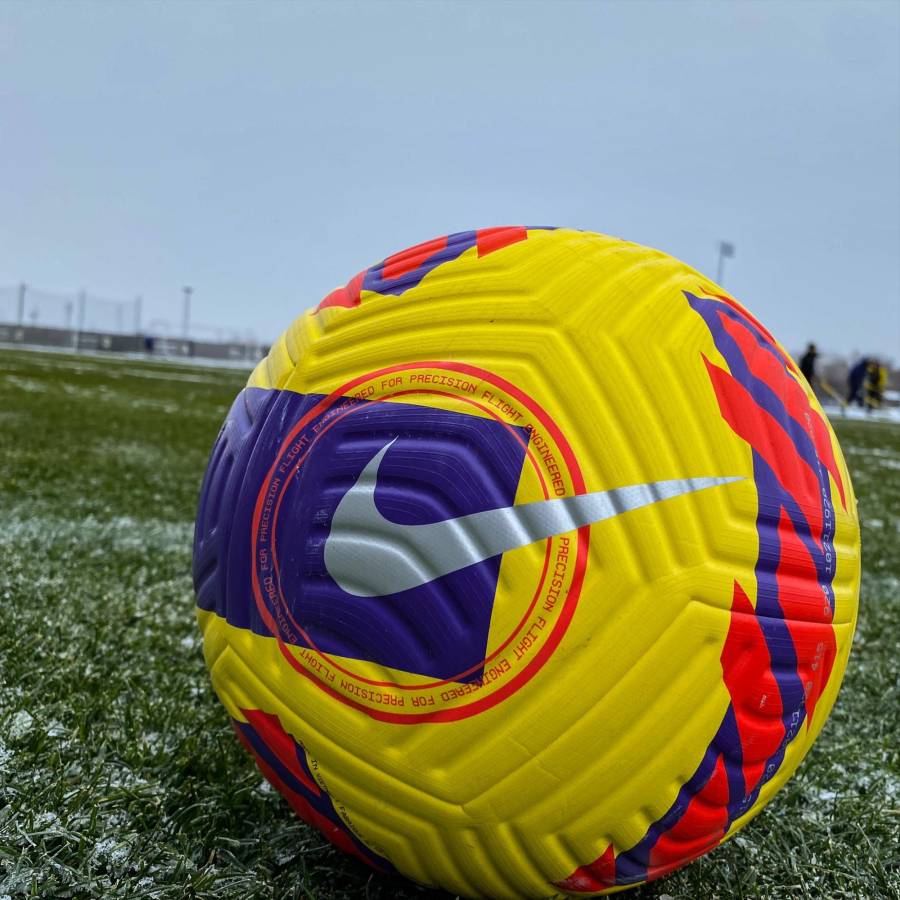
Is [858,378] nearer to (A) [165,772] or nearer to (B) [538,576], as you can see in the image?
(A) [165,772]

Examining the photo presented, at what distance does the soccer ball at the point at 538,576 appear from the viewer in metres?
1.21

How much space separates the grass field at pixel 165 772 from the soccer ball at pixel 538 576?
0.22m

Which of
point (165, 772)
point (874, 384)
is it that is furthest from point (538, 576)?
point (874, 384)

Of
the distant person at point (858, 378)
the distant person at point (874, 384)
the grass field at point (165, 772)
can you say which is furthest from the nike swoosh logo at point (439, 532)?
the distant person at point (874, 384)

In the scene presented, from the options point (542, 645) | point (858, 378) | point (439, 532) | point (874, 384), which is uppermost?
point (858, 378)

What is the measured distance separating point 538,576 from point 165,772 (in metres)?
Answer: 1.06

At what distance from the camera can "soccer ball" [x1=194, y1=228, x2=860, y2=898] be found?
1213mm

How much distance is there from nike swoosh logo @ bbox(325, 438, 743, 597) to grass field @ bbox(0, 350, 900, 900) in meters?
0.57

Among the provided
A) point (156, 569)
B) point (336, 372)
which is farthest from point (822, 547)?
point (156, 569)

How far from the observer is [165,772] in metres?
1.80

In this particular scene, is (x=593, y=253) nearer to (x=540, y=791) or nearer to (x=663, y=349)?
(x=663, y=349)

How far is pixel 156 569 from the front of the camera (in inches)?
136

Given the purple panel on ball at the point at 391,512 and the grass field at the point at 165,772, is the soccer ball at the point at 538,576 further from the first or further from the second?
the grass field at the point at 165,772

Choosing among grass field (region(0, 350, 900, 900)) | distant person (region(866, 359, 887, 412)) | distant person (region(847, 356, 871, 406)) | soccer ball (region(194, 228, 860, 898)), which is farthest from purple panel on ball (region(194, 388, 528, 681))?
distant person (region(866, 359, 887, 412))
